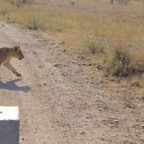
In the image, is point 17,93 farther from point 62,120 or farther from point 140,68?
point 140,68

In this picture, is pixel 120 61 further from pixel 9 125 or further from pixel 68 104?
pixel 9 125

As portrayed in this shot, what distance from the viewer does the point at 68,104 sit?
27.6 feet

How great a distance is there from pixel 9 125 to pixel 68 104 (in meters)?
4.46

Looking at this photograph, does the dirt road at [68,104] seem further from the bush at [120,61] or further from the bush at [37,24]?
the bush at [37,24]

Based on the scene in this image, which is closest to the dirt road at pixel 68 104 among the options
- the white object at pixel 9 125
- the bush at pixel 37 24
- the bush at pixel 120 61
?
the bush at pixel 120 61

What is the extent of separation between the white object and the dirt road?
2199 millimetres

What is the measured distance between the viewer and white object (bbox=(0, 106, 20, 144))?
397cm

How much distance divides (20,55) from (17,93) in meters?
2.29

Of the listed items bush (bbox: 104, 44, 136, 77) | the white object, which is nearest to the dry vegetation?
bush (bbox: 104, 44, 136, 77)

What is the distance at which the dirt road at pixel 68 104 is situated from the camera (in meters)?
6.78

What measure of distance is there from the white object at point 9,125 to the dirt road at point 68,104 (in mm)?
2199

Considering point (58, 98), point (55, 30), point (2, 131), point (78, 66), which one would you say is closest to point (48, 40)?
point (55, 30)

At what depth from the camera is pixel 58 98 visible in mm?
8797

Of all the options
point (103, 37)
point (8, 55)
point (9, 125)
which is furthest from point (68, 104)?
point (103, 37)
